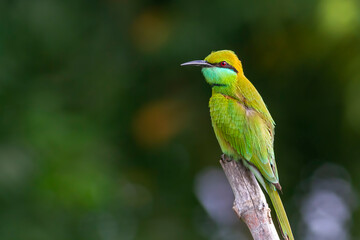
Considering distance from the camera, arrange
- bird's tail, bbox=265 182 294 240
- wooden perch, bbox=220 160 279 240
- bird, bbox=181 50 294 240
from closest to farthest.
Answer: wooden perch, bbox=220 160 279 240 → bird's tail, bbox=265 182 294 240 → bird, bbox=181 50 294 240

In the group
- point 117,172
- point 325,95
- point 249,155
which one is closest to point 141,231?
point 117,172

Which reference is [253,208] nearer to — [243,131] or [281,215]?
[281,215]

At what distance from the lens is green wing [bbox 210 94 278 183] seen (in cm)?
354

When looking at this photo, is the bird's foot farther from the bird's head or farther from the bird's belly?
the bird's head

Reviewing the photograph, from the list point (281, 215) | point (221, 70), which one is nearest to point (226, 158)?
point (281, 215)

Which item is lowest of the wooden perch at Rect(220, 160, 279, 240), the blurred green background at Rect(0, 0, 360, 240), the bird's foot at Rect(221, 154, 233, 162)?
A: the wooden perch at Rect(220, 160, 279, 240)

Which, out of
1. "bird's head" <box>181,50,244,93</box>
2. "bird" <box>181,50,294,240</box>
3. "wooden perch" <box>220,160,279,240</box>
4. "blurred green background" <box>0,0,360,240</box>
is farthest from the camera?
"blurred green background" <box>0,0,360,240</box>

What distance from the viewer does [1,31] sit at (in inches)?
256

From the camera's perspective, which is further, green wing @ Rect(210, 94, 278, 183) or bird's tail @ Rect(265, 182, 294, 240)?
green wing @ Rect(210, 94, 278, 183)

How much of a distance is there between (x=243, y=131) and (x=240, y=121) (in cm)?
6

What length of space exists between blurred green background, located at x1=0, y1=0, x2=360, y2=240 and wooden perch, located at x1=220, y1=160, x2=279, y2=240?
9.37 ft

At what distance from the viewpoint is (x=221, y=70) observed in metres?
3.92

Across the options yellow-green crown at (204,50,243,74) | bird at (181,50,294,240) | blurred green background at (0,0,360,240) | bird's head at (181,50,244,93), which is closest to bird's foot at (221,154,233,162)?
bird at (181,50,294,240)

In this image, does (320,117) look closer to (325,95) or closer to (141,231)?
(325,95)
